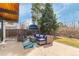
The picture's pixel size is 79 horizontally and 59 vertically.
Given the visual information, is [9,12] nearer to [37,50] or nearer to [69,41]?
[37,50]

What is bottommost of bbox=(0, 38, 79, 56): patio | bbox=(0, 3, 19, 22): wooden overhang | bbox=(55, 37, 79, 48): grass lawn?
bbox=(0, 38, 79, 56): patio

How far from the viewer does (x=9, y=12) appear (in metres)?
1.30

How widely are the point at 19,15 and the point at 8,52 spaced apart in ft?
0.99

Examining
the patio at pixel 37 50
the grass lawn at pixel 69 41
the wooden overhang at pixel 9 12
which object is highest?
the wooden overhang at pixel 9 12

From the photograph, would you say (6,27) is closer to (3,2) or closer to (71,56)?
(3,2)

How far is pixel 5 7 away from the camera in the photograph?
1.29m

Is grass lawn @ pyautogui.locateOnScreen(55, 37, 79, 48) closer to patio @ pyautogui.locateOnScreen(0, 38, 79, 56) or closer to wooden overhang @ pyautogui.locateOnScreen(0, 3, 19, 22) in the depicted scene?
patio @ pyautogui.locateOnScreen(0, 38, 79, 56)

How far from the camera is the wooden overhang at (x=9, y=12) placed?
1.29 meters

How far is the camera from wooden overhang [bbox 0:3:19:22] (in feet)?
4.22

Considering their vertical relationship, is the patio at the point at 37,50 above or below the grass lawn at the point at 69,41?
below

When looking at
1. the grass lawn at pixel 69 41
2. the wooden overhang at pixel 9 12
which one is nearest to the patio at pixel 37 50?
the grass lawn at pixel 69 41

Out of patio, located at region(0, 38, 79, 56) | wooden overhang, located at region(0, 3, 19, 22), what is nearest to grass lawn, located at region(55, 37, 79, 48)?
patio, located at region(0, 38, 79, 56)

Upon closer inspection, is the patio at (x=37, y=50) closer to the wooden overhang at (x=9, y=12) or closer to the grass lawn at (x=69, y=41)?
the grass lawn at (x=69, y=41)

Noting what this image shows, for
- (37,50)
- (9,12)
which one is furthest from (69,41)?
(9,12)
